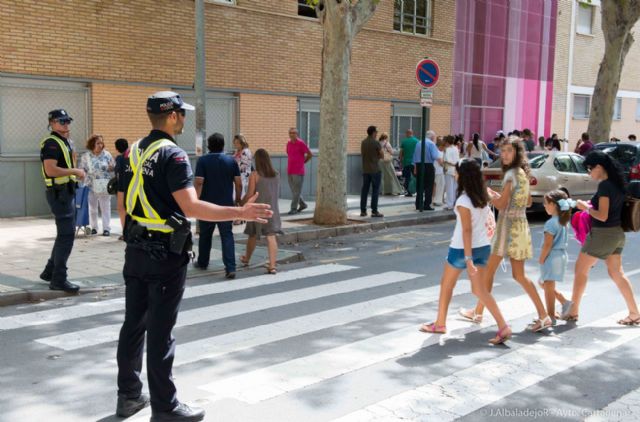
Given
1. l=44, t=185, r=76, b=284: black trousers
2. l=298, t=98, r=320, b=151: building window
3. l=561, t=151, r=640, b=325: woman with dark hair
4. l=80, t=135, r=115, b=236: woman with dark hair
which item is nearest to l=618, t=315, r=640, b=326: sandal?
l=561, t=151, r=640, b=325: woman with dark hair

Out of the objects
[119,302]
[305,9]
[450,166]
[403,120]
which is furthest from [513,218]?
[403,120]

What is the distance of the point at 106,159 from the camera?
12484 millimetres

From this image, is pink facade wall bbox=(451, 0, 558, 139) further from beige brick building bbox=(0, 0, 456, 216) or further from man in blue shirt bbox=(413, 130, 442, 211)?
man in blue shirt bbox=(413, 130, 442, 211)

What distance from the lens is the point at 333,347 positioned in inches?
245

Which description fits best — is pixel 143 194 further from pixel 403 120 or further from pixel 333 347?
pixel 403 120

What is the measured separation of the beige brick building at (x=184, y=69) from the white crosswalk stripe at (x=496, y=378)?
10.9 metres

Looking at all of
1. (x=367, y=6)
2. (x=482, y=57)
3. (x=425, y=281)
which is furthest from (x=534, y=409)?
(x=482, y=57)

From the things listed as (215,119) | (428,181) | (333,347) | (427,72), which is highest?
(427,72)

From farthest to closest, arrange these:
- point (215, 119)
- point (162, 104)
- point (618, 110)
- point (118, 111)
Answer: point (618, 110)
point (215, 119)
point (118, 111)
point (162, 104)

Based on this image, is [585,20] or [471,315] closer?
[471,315]

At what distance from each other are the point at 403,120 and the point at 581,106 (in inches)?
481

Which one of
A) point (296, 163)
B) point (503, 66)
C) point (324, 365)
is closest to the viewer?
point (324, 365)

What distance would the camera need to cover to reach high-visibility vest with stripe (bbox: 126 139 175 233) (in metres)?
4.43

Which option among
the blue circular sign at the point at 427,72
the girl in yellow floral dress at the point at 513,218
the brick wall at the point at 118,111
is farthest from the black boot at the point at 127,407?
the blue circular sign at the point at 427,72
